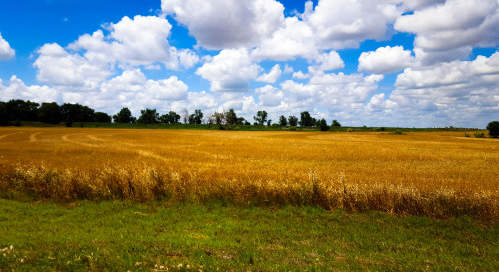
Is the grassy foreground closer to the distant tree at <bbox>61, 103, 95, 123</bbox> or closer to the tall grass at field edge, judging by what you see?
the tall grass at field edge

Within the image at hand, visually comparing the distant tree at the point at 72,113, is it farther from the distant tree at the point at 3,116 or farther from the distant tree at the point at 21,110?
the distant tree at the point at 3,116

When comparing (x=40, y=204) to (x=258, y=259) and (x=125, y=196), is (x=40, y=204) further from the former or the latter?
(x=258, y=259)

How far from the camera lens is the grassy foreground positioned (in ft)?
25.2

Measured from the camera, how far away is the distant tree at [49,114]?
525 feet

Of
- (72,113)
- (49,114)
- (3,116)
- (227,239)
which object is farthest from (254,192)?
(72,113)

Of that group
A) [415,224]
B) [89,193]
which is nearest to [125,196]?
[89,193]

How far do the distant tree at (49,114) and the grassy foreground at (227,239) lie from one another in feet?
594

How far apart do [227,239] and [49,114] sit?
192 metres

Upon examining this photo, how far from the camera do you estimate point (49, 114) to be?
16100cm

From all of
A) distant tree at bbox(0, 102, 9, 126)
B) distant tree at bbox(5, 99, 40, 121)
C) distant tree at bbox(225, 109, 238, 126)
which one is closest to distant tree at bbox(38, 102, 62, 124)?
distant tree at bbox(5, 99, 40, 121)

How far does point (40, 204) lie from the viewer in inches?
556

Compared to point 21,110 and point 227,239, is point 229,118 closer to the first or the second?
point 21,110

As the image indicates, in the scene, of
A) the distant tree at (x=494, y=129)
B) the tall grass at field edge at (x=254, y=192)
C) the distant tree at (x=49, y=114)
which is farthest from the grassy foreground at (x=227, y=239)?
the distant tree at (x=49, y=114)

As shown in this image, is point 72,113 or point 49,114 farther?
point 72,113
